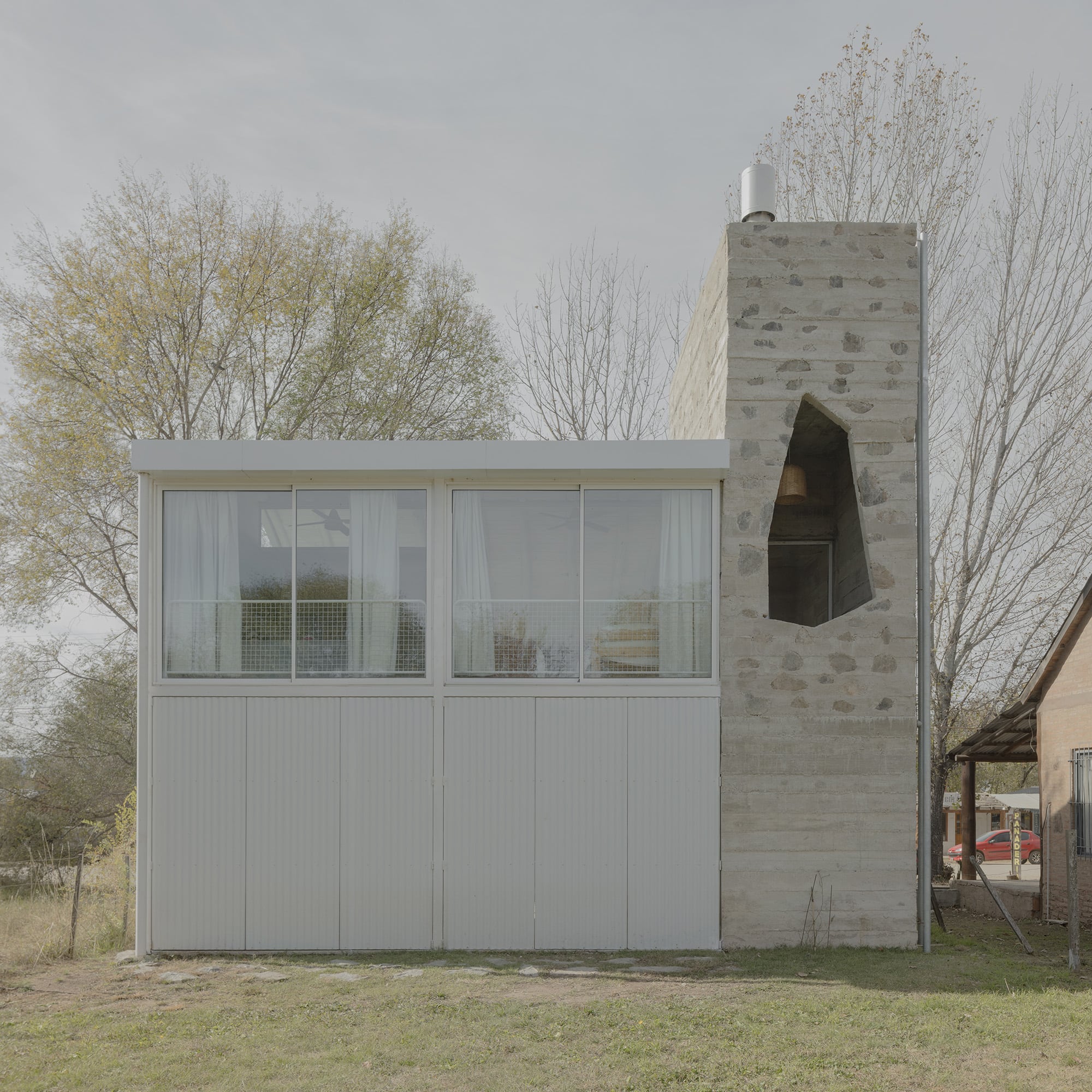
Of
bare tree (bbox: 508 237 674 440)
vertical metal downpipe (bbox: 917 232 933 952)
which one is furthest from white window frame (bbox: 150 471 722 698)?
bare tree (bbox: 508 237 674 440)

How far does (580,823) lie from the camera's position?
891cm

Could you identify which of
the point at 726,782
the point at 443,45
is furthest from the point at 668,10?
the point at 726,782

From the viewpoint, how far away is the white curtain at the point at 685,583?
29.9ft

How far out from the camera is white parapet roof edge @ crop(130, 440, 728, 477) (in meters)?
8.85

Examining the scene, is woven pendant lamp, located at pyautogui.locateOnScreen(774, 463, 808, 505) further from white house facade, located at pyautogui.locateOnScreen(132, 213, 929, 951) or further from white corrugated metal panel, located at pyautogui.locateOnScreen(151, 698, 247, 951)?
white corrugated metal panel, located at pyautogui.locateOnScreen(151, 698, 247, 951)

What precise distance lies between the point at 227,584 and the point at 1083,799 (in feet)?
33.1

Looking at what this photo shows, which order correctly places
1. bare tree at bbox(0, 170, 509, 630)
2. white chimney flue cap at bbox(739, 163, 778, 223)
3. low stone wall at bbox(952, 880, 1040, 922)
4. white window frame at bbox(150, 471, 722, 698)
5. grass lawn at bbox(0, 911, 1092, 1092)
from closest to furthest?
grass lawn at bbox(0, 911, 1092, 1092) < white window frame at bbox(150, 471, 722, 698) < white chimney flue cap at bbox(739, 163, 778, 223) < low stone wall at bbox(952, 880, 1040, 922) < bare tree at bbox(0, 170, 509, 630)

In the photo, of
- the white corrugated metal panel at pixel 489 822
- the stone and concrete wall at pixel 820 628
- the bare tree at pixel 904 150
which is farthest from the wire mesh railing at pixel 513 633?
the bare tree at pixel 904 150

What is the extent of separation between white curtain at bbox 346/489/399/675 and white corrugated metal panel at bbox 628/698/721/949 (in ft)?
7.30

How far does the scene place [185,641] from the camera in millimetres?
9117

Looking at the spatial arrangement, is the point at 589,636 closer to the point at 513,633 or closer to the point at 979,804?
the point at 513,633

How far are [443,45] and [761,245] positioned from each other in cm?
693

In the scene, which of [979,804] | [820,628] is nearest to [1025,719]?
[820,628]

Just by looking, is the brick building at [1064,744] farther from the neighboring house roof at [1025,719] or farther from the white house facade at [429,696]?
the white house facade at [429,696]
